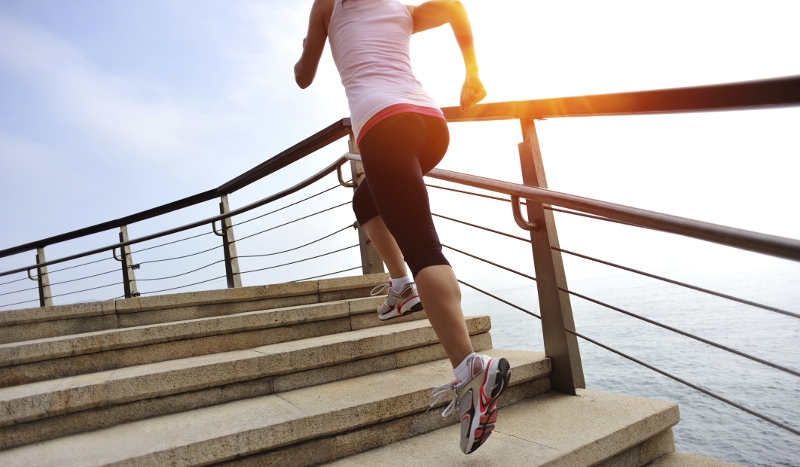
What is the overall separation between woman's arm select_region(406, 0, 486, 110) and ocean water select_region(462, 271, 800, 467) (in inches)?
38.7

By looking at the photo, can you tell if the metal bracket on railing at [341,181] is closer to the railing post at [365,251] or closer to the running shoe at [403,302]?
the railing post at [365,251]

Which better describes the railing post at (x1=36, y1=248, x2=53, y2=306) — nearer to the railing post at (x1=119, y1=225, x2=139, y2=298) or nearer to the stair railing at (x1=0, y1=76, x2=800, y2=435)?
the railing post at (x1=119, y1=225, x2=139, y2=298)

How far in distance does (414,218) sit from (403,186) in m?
0.09

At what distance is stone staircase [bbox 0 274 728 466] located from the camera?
135 cm

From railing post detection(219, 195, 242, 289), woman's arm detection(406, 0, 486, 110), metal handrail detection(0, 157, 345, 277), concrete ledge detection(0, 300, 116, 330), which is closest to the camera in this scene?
woman's arm detection(406, 0, 486, 110)

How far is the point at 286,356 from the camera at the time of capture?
184 centimetres

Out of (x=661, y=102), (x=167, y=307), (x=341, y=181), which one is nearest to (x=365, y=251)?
(x=341, y=181)

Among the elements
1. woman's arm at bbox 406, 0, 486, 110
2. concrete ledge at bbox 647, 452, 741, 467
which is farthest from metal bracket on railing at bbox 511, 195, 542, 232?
concrete ledge at bbox 647, 452, 741, 467

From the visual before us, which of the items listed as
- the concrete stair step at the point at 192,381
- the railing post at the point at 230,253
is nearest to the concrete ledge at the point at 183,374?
the concrete stair step at the point at 192,381

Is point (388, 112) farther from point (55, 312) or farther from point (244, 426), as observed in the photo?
point (55, 312)

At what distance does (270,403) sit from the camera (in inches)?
65.4

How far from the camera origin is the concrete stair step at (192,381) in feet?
4.97

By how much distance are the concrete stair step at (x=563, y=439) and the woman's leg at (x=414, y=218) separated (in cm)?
33

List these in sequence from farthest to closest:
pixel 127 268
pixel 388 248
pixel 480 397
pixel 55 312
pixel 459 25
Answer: pixel 127 268 < pixel 55 312 < pixel 388 248 < pixel 459 25 < pixel 480 397
